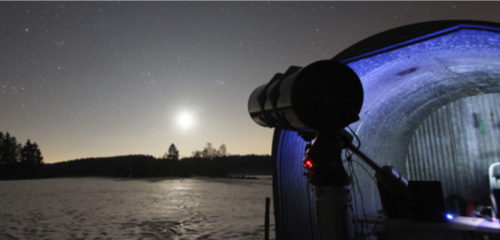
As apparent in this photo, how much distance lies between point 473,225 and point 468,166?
5.14m

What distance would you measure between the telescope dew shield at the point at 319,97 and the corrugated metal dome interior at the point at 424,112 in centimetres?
145

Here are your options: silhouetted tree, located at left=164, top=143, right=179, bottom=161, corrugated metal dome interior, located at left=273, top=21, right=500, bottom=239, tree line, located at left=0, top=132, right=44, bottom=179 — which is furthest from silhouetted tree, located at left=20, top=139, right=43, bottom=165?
corrugated metal dome interior, located at left=273, top=21, right=500, bottom=239

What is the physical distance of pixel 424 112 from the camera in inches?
332

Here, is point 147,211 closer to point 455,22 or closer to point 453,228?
point 453,228

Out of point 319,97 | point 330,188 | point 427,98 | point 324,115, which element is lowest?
point 330,188

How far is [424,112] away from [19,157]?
97287 millimetres

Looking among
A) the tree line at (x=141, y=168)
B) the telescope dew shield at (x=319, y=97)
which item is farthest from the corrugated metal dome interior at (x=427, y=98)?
the tree line at (x=141, y=168)

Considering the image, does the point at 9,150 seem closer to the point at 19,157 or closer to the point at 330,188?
the point at 19,157

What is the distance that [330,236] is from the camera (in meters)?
3.38

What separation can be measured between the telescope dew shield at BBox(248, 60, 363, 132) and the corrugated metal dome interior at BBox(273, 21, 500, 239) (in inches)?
56.9

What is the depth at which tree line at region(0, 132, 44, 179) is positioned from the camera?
67312mm

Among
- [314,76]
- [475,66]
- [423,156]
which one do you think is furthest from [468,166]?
[314,76]

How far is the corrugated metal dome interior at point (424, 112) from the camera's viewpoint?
13.5ft

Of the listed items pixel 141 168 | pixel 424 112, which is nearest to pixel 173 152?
pixel 141 168
